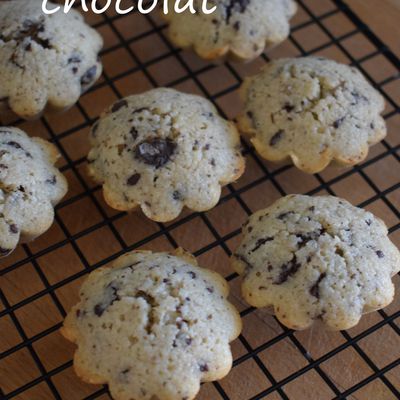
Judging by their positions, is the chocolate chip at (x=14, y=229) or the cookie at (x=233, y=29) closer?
the chocolate chip at (x=14, y=229)

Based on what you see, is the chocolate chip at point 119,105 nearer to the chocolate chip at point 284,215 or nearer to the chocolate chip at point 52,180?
the chocolate chip at point 52,180

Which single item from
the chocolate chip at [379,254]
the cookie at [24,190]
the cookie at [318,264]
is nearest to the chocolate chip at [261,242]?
the cookie at [318,264]

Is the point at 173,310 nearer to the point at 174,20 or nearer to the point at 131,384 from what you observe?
the point at 131,384

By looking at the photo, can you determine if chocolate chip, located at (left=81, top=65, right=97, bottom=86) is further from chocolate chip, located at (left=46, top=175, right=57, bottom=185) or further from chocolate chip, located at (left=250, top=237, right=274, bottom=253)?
chocolate chip, located at (left=250, top=237, right=274, bottom=253)

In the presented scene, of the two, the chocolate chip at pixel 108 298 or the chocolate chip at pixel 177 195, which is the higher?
the chocolate chip at pixel 177 195

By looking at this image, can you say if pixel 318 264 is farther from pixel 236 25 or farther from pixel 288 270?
pixel 236 25

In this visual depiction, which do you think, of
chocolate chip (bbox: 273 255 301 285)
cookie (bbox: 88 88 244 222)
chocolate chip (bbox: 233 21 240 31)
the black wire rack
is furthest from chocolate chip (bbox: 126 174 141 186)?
chocolate chip (bbox: 233 21 240 31)

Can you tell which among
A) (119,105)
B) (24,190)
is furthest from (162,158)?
(24,190)
